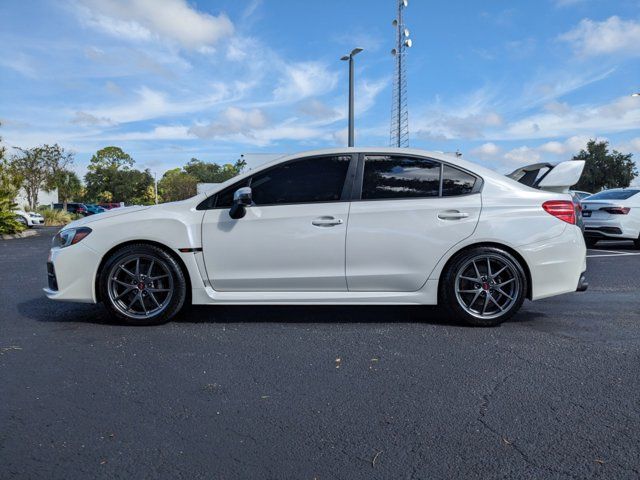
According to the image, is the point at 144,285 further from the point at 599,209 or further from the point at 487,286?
the point at 599,209

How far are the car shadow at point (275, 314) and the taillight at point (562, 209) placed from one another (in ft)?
3.26

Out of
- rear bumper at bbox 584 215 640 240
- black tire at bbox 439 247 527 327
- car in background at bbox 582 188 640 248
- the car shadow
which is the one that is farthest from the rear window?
black tire at bbox 439 247 527 327

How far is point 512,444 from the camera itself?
7.98 ft

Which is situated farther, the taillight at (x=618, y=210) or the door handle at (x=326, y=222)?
the taillight at (x=618, y=210)

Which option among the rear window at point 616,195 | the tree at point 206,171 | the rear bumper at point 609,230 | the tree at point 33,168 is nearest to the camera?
the rear bumper at point 609,230

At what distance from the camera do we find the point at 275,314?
5219 mm

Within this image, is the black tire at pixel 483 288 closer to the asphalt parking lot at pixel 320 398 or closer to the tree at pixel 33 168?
the asphalt parking lot at pixel 320 398

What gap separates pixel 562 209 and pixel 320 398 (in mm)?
2934

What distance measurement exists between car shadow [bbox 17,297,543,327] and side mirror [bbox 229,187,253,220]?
977 mm

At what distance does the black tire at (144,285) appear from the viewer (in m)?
4.70

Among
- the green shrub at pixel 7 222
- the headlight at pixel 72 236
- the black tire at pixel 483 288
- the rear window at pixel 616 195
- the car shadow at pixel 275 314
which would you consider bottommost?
the green shrub at pixel 7 222

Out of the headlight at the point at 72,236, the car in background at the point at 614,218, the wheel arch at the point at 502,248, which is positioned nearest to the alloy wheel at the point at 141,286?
the headlight at the point at 72,236

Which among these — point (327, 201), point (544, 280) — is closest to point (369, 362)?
point (327, 201)

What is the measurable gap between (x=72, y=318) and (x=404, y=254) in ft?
10.2
